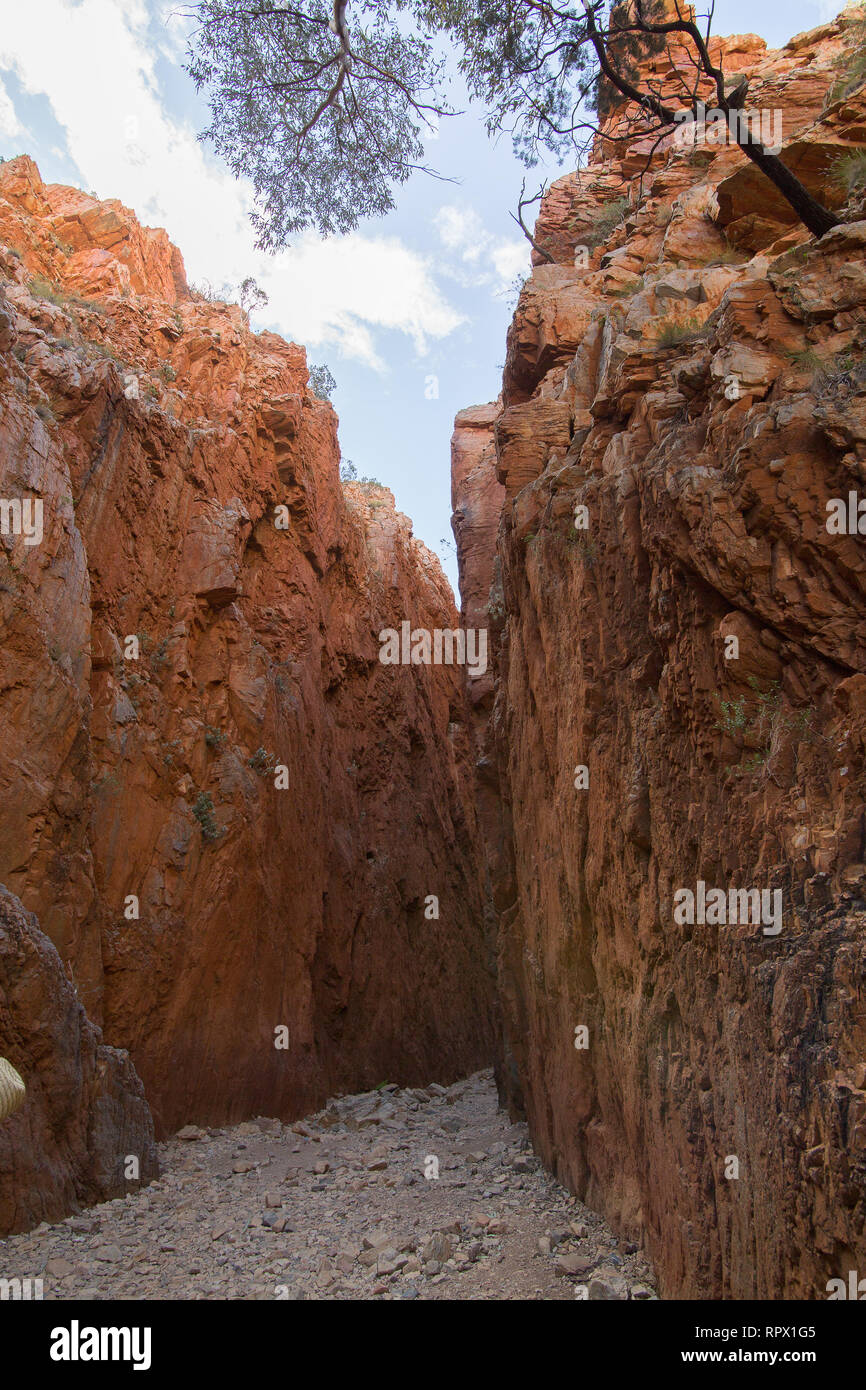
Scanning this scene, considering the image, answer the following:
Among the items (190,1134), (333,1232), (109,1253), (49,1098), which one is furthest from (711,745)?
(190,1134)

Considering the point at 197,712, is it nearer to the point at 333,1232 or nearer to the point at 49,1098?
the point at 49,1098

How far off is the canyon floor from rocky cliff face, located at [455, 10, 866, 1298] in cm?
56

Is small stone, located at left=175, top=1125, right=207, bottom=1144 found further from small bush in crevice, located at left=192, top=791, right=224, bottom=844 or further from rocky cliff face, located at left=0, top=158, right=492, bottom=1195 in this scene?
small bush in crevice, located at left=192, top=791, right=224, bottom=844

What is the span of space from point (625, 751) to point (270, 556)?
11659mm

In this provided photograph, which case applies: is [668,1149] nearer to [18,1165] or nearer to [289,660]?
[18,1165]

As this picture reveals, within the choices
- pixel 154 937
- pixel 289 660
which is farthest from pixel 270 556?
pixel 154 937

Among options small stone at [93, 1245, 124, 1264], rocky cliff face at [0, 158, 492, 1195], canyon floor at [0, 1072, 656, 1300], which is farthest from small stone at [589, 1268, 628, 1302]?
rocky cliff face at [0, 158, 492, 1195]

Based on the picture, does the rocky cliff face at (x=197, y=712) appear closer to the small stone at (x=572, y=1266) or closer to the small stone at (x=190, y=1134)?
the small stone at (x=190, y=1134)

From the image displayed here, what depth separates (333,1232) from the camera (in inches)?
368

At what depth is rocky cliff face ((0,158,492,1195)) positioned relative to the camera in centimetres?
1123

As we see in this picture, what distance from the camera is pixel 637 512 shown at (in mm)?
8391

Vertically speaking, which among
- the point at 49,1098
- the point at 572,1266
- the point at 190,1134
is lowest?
the point at 190,1134

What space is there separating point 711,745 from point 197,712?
400 inches

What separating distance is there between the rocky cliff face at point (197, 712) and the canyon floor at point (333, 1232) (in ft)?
5.15
